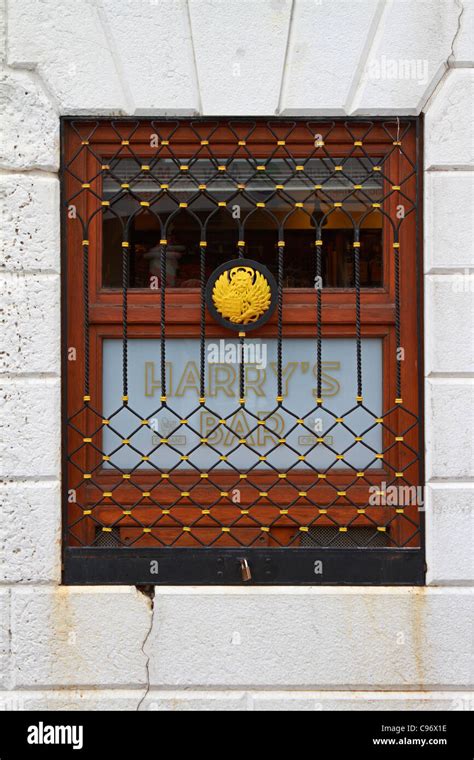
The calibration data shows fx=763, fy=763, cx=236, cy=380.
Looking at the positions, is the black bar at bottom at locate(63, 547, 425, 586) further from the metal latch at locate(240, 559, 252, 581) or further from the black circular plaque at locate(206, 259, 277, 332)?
the black circular plaque at locate(206, 259, 277, 332)

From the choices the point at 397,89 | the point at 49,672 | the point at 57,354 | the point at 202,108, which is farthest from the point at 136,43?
the point at 49,672

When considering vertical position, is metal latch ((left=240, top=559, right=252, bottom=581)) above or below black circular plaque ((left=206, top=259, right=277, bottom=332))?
below

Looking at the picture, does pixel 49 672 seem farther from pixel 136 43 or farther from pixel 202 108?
pixel 136 43

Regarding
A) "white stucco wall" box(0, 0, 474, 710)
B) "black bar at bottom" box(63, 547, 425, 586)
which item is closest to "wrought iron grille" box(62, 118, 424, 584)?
"black bar at bottom" box(63, 547, 425, 586)

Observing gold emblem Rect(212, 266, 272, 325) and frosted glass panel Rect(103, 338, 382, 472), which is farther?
frosted glass panel Rect(103, 338, 382, 472)

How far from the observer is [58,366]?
157 inches

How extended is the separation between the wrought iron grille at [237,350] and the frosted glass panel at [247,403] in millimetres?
11

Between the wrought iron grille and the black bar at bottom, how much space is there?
0.01m

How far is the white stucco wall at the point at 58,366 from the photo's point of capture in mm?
A: 3936

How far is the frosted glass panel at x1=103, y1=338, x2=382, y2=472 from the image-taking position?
414 centimetres

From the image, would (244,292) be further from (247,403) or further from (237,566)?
(237,566)

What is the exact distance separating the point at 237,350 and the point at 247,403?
0.96 feet

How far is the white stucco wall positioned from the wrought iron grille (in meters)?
0.13

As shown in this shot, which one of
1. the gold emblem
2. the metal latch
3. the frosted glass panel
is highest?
the gold emblem
